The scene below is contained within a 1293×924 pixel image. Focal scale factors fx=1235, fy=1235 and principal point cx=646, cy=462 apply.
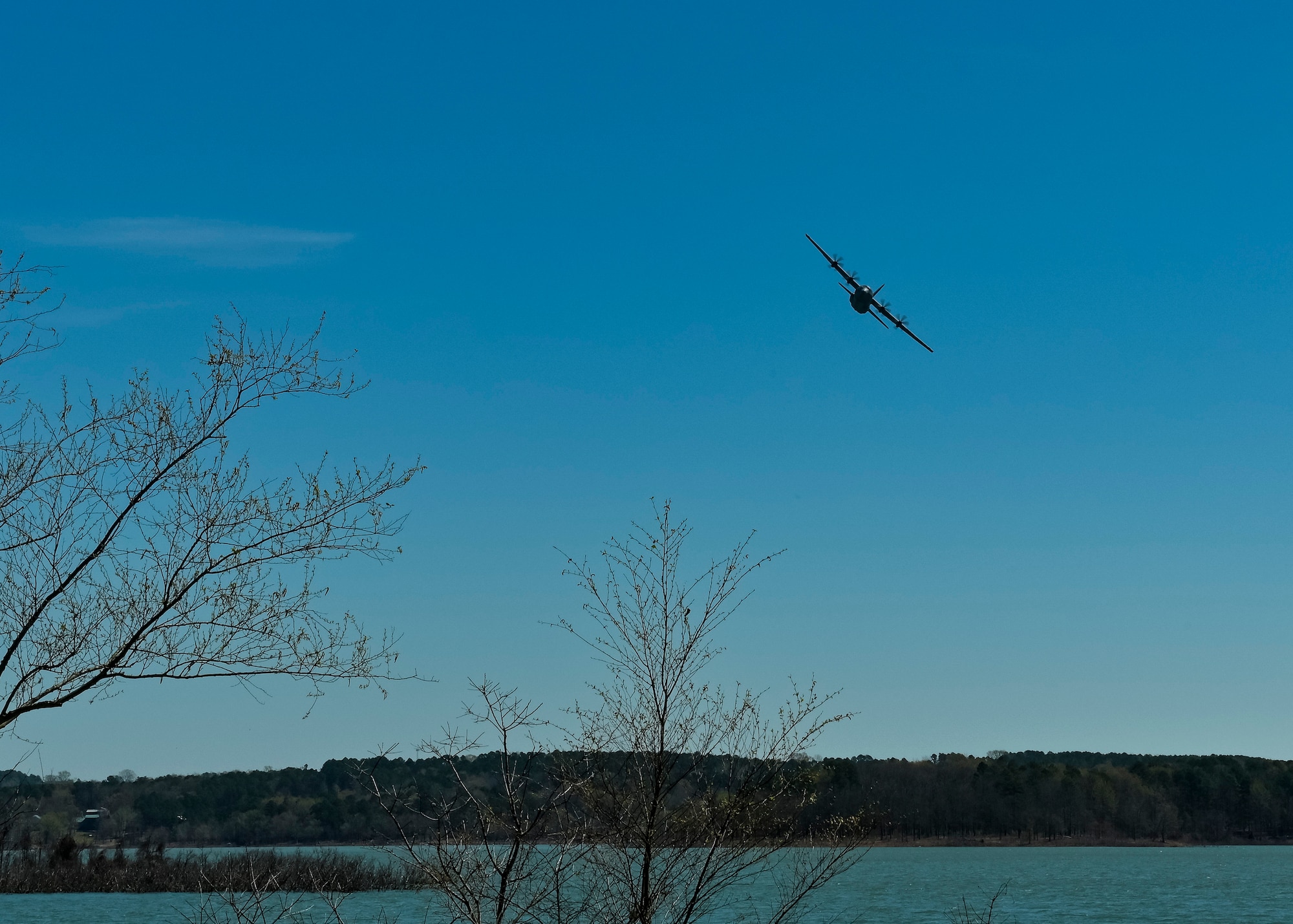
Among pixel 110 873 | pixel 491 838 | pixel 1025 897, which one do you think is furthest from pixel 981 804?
pixel 491 838

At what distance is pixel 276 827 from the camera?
88.6 meters

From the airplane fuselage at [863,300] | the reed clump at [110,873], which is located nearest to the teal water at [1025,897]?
the reed clump at [110,873]

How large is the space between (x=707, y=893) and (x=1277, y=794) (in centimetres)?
13132

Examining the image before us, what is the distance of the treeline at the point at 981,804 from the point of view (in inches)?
3403

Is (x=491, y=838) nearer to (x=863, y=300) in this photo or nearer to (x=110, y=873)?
(x=863, y=300)

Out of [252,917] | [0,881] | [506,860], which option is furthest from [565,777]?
[0,881]

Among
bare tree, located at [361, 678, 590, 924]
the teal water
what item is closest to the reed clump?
the teal water

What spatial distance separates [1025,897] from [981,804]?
4965cm

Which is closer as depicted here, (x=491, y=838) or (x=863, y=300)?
(x=491, y=838)

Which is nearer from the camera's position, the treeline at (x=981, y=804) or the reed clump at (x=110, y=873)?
the reed clump at (x=110, y=873)

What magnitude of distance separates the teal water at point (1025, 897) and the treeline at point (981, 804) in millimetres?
4242

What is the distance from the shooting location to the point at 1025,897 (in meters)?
64.6

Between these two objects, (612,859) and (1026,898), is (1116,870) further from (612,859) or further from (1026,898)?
(612,859)

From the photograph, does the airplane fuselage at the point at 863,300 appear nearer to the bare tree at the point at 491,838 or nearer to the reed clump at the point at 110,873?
the bare tree at the point at 491,838
